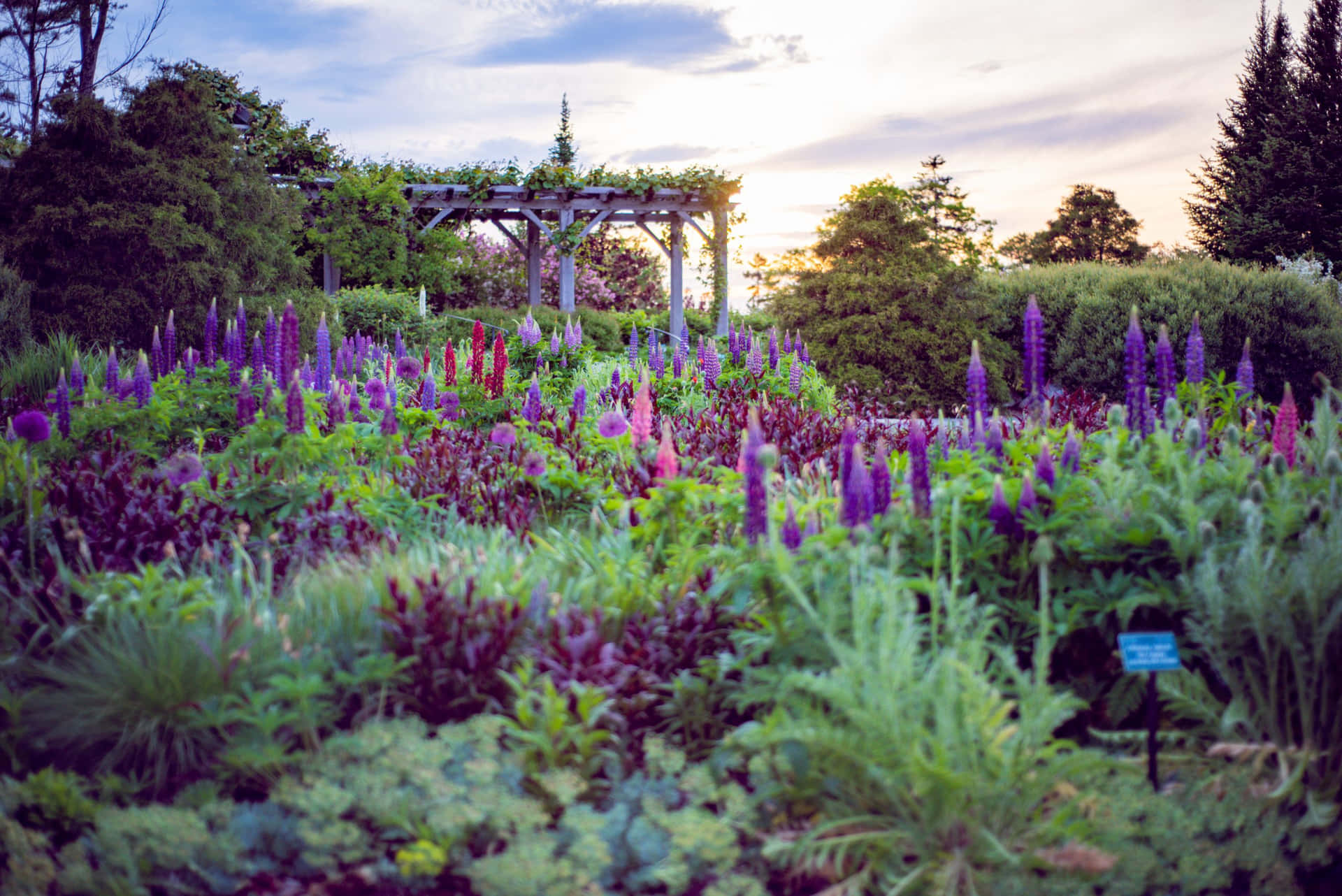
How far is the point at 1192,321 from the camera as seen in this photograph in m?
11.7

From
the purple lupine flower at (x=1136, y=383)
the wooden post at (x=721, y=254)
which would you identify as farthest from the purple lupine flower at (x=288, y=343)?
the wooden post at (x=721, y=254)

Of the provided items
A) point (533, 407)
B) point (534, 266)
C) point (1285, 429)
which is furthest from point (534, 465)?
point (534, 266)

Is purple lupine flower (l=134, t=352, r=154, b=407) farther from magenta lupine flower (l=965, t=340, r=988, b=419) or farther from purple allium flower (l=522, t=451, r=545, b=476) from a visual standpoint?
magenta lupine flower (l=965, t=340, r=988, b=419)

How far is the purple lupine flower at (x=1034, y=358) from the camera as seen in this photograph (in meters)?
3.70

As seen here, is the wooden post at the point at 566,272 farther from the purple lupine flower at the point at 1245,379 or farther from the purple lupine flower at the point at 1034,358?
the purple lupine flower at the point at 1034,358

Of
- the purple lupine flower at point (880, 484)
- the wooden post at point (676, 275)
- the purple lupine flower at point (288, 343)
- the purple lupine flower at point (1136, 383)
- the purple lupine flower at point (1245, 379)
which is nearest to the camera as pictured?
the purple lupine flower at point (880, 484)

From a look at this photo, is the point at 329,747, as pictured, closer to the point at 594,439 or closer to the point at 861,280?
the point at 594,439

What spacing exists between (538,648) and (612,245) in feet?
83.7

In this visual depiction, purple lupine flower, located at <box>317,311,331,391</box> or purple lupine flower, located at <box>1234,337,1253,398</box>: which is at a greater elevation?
purple lupine flower, located at <box>317,311,331,391</box>

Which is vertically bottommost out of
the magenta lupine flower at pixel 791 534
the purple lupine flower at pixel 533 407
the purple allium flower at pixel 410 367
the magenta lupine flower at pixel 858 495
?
the magenta lupine flower at pixel 791 534

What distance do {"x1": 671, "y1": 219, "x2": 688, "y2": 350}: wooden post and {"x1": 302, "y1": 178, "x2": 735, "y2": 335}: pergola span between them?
0.01 metres

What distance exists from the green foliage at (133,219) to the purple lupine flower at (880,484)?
8077 millimetres

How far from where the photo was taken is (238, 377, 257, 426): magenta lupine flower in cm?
457

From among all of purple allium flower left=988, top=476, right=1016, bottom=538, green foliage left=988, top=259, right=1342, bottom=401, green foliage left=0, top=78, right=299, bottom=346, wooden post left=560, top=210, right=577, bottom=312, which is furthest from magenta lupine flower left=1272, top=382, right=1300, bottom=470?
wooden post left=560, top=210, right=577, bottom=312
